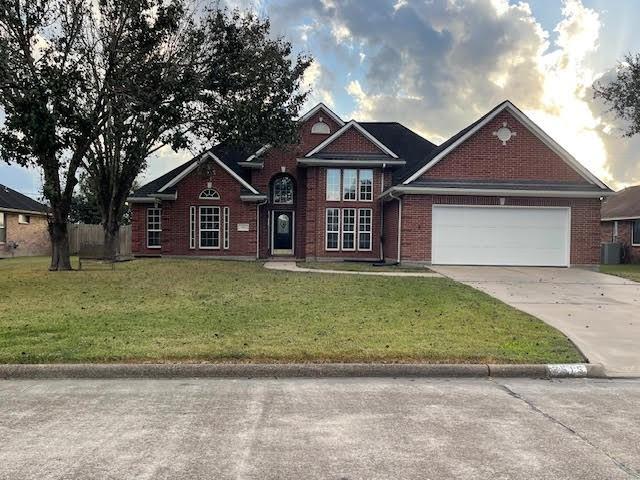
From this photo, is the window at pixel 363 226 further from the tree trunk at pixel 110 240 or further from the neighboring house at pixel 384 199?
the tree trunk at pixel 110 240

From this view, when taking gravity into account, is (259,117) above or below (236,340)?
above

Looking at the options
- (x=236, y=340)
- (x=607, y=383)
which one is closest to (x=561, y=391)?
(x=607, y=383)

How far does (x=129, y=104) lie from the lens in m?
17.2

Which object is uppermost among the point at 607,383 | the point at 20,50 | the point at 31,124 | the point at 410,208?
the point at 20,50

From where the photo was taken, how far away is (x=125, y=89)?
1669 centimetres

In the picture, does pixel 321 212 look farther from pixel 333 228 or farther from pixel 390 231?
pixel 390 231

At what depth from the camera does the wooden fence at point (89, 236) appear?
109 feet

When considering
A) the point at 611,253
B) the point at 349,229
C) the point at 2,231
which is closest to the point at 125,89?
the point at 349,229

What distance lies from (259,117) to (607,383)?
51.1 feet

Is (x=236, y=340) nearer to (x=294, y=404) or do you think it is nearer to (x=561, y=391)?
(x=294, y=404)

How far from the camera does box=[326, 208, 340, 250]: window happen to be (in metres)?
24.0

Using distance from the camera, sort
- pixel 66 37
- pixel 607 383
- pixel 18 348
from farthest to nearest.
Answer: pixel 66 37, pixel 18 348, pixel 607 383

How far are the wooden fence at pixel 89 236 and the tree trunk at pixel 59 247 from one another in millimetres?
14448

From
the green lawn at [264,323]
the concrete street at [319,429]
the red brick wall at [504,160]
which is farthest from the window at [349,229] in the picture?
the concrete street at [319,429]
